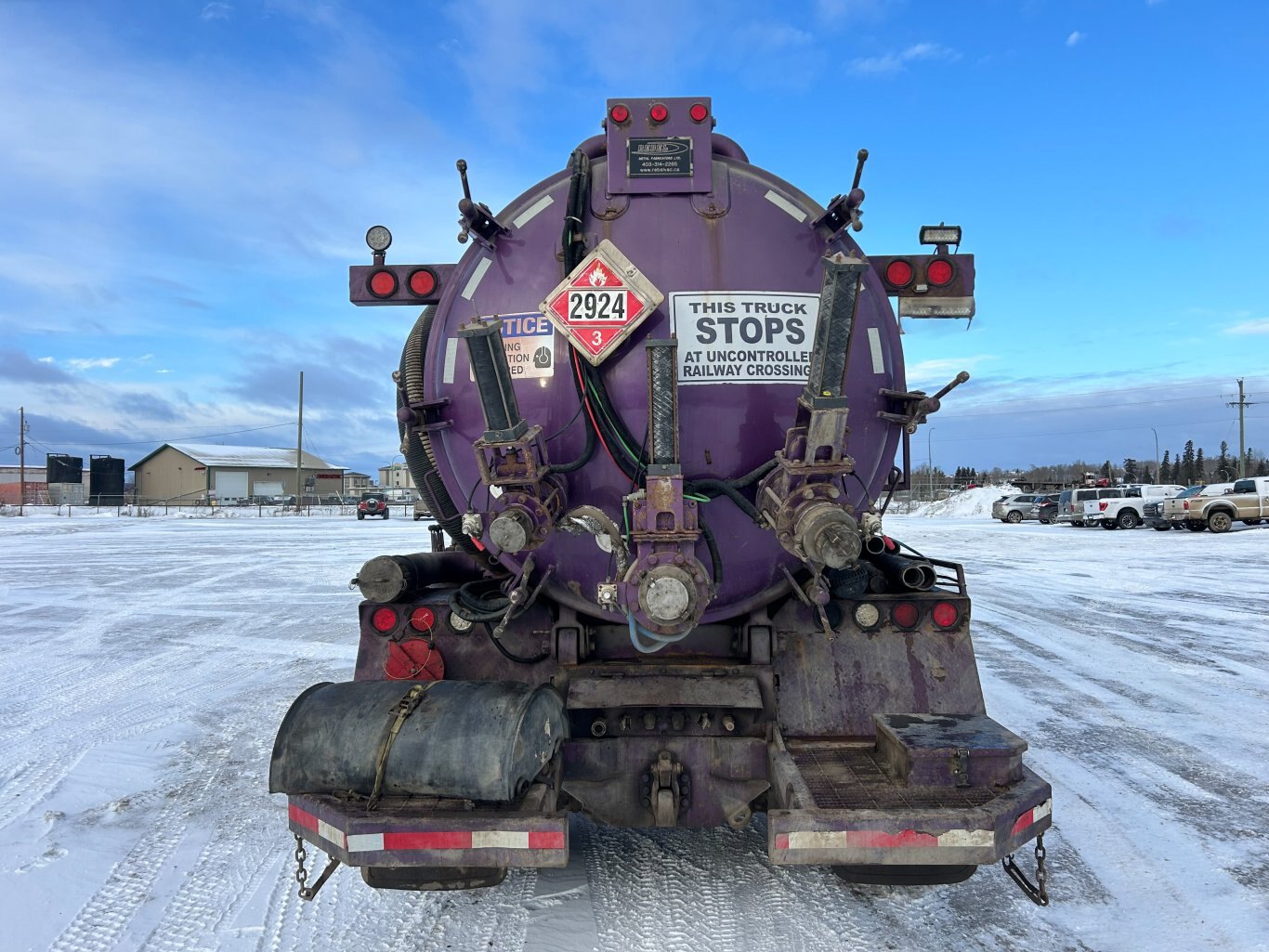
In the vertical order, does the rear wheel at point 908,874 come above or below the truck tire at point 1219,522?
below

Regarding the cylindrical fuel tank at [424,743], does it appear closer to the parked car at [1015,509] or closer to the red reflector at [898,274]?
the red reflector at [898,274]

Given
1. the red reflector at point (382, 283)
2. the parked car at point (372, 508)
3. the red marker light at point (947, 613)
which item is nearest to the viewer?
the red marker light at point (947, 613)

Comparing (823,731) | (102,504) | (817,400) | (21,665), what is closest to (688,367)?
(817,400)

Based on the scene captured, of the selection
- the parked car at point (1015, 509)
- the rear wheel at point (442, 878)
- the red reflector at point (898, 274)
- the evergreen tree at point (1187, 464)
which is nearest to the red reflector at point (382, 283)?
the red reflector at point (898, 274)

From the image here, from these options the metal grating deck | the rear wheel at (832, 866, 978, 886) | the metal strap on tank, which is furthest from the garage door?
the rear wheel at (832, 866, 978, 886)

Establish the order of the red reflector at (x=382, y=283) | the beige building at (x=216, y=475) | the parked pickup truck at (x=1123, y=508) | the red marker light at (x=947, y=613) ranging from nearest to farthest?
the red marker light at (x=947, y=613), the red reflector at (x=382, y=283), the parked pickup truck at (x=1123, y=508), the beige building at (x=216, y=475)

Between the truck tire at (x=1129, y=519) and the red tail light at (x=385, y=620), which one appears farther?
the truck tire at (x=1129, y=519)

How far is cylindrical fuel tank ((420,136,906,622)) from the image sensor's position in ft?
8.99

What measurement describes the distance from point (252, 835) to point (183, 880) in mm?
425

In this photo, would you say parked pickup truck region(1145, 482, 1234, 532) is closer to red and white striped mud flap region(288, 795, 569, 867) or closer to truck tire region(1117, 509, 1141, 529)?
truck tire region(1117, 509, 1141, 529)

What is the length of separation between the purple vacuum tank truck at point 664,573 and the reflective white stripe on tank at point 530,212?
0.01m

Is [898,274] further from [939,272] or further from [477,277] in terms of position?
[477,277]

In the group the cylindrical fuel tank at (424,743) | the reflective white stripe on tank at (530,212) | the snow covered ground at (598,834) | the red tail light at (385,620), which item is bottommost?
the snow covered ground at (598,834)

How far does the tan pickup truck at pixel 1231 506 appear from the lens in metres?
22.1
